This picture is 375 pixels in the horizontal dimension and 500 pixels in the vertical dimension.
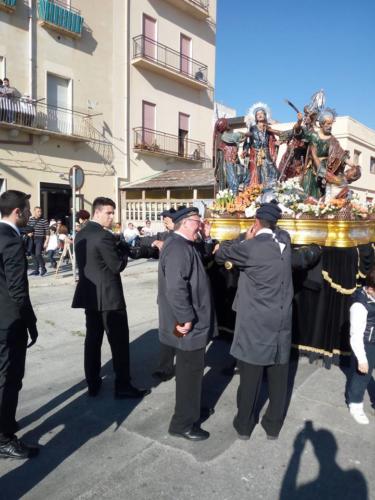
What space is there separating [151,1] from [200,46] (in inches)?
148

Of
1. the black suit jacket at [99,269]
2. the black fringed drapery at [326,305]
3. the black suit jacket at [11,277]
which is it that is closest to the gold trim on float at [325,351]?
the black fringed drapery at [326,305]

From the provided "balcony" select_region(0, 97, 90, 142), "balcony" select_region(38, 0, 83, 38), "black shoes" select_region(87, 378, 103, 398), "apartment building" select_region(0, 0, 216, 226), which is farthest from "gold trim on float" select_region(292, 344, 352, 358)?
"balcony" select_region(38, 0, 83, 38)

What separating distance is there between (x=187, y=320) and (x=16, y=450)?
1.54 m

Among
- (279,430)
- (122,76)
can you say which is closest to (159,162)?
(122,76)

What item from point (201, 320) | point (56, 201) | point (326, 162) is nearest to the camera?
point (201, 320)

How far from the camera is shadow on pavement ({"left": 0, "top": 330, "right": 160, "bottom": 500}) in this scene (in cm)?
271

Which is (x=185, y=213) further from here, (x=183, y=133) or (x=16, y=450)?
(x=183, y=133)

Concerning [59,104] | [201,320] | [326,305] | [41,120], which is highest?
[59,104]

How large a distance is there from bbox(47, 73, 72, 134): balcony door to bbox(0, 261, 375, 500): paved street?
44.2ft

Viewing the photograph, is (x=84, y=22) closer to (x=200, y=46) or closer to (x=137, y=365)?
(x=200, y=46)

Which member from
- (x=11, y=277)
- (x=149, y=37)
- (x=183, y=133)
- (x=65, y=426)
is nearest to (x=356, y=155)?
(x=183, y=133)

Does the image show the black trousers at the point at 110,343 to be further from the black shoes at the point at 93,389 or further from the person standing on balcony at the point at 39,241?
the person standing on balcony at the point at 39,241

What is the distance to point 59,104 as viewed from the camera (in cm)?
1628

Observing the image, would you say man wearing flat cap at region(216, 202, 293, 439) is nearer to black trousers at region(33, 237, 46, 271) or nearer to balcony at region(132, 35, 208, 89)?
black trousers at region(33, 237, 46, 271)
